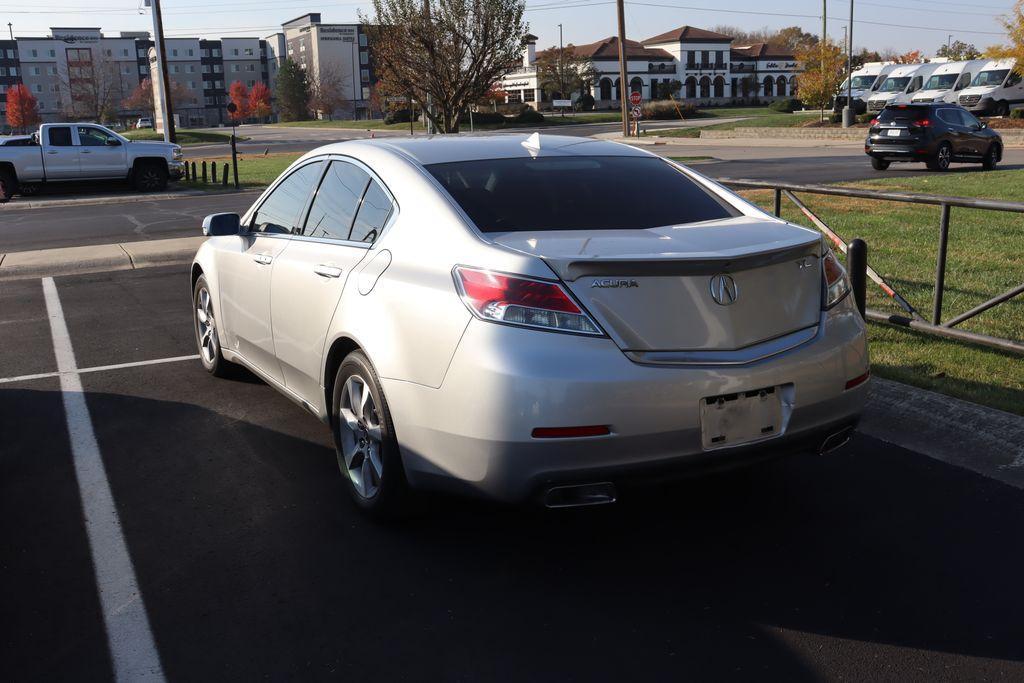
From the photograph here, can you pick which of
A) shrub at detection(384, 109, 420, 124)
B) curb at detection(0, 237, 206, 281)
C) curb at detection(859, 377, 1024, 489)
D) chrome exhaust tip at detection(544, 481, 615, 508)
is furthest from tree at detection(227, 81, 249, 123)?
chrome exhaust tip at detection(544, 481, 615, 508)

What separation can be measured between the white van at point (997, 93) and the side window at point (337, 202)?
143ft

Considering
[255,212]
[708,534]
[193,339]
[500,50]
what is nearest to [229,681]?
[708,534]

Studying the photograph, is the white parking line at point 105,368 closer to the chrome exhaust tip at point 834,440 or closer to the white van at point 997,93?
the chrome exhaust tip at point 834,440

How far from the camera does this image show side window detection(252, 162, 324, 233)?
5.35 metres

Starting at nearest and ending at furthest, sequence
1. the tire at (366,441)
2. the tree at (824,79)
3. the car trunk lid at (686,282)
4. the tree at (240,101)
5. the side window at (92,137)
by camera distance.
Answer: the car trunk lid at (686,282) < the tire at (366,441) < the side window at (92,137) < the tree at (824,79) < the tree at (240,101)

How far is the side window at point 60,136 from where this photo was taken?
1063 inches

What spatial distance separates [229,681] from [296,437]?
8.25 feet

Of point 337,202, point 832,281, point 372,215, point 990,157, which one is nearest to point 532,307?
point 372,215

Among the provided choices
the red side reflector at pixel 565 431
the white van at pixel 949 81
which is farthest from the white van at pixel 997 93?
the red side reflector at pixel 565 431

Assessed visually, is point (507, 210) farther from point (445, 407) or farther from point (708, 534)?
point (708, 534)

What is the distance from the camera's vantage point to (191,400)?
6.40m

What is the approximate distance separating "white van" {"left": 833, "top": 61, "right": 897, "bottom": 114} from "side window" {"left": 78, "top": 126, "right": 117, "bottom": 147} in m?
36.4

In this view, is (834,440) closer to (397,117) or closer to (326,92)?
(397,117)

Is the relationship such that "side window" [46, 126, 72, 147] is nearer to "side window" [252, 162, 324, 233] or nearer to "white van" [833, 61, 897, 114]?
"side window" [252, 162, 324, 233]
